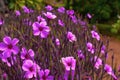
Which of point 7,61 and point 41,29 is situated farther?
point 41,29

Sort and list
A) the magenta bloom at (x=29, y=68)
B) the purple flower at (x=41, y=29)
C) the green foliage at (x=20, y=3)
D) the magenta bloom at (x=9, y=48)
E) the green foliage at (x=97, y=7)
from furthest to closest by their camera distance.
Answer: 1. the green foliage at (x=97, y=7)
2. the green foliage at (x=20, y=3)
3. the purple flower at (x=41, y=29)
4. the magenta bloom at (x=9, y=48)
5. the magenta bloom at (x=29, y=68)

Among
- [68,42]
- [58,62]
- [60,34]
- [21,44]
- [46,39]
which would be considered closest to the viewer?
[58,62]

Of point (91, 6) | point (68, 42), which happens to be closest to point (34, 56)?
point (68, 42)

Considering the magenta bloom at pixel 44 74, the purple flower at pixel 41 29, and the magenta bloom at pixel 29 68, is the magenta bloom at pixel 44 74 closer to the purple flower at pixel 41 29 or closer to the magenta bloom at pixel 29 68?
the magenta bloom at pixel 29 68

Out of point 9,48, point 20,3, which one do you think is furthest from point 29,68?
point 20,3

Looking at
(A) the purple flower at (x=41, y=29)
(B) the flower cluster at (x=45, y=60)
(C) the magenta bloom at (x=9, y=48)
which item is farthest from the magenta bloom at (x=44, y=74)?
(A) the purple flower at (x=41, y=29)

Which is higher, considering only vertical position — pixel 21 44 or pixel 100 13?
pixel 21 44

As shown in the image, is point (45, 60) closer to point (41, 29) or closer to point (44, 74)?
point (41, 29)

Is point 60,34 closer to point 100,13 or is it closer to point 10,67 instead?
point 10,67

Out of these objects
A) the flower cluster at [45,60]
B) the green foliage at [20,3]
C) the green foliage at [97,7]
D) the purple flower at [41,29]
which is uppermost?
the purple flower at [41,29]

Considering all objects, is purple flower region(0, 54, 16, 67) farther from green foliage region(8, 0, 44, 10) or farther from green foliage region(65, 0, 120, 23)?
green foliage region(65, 0, 120, 23)

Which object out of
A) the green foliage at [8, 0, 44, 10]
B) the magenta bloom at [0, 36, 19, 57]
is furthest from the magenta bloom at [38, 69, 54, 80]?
the green foliage at [8, 0, 44, 10]
